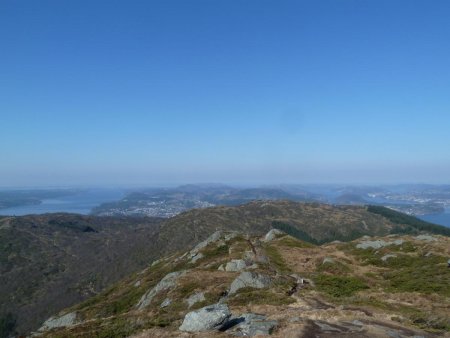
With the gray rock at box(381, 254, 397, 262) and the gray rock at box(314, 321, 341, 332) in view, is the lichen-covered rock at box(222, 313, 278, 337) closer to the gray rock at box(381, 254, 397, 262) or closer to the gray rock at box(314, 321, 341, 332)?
the gray rock at box(314, 321, 341, 332)

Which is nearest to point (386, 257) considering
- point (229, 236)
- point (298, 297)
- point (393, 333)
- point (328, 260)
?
point (328, 260)

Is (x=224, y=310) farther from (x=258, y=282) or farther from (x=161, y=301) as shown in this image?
(x=161, y=301)

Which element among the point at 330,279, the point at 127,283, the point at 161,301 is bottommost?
the point at 127,283

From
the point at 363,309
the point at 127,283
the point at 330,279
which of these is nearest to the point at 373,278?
the point at 330,279

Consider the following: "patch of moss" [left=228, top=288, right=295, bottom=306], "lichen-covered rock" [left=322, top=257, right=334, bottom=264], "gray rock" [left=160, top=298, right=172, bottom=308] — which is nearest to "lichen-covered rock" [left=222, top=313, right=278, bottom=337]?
"patch of moss" [left=228, top=288, right=295, bottom=306]

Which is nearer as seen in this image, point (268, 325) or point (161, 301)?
point (268, 325)

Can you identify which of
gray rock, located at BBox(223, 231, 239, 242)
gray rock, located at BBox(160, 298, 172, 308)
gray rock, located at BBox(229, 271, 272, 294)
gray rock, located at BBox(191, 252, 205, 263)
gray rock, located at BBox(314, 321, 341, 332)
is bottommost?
gray rock, located at BBox(191, 252, 205, 263)
